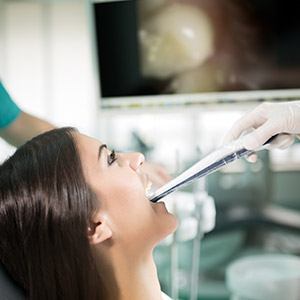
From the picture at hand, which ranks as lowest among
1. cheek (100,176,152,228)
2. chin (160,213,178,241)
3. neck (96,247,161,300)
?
neck (96,247,161,300)

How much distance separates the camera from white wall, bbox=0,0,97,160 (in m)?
2.80

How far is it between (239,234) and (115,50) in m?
1.21

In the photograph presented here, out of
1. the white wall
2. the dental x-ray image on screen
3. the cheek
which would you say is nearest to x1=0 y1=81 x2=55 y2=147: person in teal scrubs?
the cheek

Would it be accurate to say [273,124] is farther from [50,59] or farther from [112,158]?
[50,59]

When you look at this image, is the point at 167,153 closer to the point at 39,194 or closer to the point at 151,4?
the point at 151,4

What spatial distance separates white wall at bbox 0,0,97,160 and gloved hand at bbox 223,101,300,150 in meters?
1.46

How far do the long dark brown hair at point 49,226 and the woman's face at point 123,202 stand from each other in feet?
0.11

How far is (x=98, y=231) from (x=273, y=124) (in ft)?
1.79

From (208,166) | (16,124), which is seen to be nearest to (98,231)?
(208,166)

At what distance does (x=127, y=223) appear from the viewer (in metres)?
1.25

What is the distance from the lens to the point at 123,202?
4.11ft

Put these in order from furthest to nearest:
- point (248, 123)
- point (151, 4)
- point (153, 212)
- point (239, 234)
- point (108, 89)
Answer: point (239, 234)
point (108, 89)
point (151, 4)
point (248, 123)
point (153, 212)

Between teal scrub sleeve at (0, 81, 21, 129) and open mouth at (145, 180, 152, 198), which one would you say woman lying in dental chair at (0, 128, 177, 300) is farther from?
teal scrub sleeve at (0, 81, 21, 129)

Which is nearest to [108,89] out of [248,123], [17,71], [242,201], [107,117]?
[107,117]
